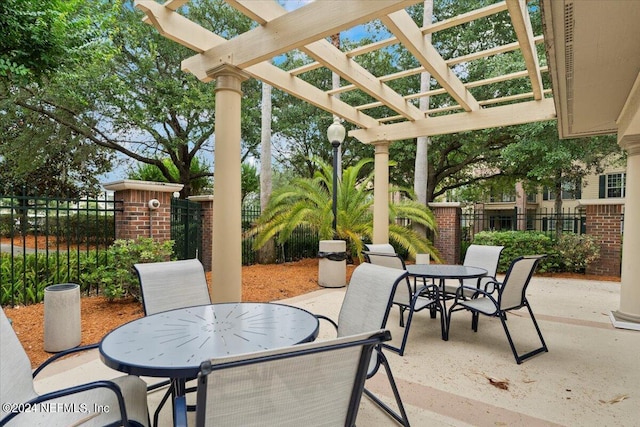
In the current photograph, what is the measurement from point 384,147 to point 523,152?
4846mm

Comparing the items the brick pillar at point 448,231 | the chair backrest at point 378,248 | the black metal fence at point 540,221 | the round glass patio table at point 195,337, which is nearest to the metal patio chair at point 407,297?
the chair backrest at point 378,248

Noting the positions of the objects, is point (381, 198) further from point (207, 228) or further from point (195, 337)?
point (195, 337)

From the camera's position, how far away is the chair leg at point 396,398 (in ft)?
7.24

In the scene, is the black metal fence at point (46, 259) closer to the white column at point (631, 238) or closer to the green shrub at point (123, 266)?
the green shrub at point (123, 266)

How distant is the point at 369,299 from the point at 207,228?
6524 millimetres

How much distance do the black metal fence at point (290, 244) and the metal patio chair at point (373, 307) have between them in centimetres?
679

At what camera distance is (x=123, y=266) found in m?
4.68

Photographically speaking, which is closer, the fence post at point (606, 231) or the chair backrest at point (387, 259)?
the chair backrest at point (387, 259)

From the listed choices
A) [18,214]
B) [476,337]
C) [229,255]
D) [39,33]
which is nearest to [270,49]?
[229,255]

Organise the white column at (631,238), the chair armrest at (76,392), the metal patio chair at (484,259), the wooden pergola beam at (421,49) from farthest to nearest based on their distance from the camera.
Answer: the metal patio chair at (484,259)
the white column at (631,238)
the wooden pergola beam at (421,49)
the chair armrest at (76,392)

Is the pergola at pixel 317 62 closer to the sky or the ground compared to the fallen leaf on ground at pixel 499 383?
closer to the sky

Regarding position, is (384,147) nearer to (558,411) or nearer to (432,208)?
(432,208)

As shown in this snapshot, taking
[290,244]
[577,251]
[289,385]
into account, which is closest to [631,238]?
[577,251]

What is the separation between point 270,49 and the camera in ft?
12.3
